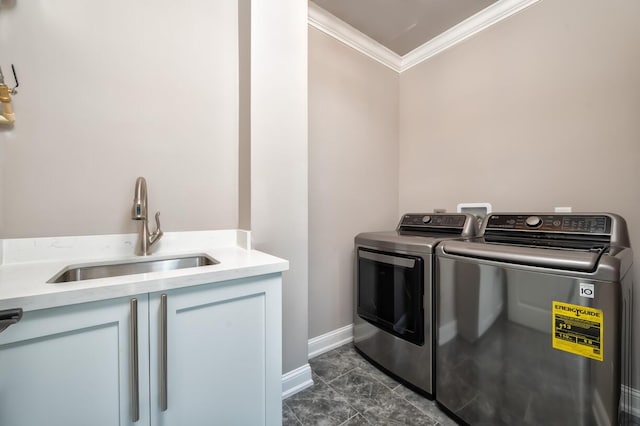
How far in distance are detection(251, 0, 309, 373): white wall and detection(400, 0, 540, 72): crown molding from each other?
1327mm

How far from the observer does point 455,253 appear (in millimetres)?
1331

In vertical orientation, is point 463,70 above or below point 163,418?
above

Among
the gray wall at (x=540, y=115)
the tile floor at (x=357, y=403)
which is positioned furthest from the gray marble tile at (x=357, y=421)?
the gray wall at (x=540, y=115)

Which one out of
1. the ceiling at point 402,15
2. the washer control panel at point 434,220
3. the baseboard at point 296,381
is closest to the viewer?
the baseboard at point 296,381

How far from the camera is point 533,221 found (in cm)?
143

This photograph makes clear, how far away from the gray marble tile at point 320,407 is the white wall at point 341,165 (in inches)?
17.8

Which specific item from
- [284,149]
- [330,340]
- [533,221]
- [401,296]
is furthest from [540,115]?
[330,340]

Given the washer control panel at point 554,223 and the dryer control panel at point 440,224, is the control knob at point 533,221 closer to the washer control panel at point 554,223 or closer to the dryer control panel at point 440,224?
the washer control panel at point 554,223

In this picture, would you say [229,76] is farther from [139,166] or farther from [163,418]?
[163,418]

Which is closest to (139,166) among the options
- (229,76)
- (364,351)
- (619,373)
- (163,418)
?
(229,76)

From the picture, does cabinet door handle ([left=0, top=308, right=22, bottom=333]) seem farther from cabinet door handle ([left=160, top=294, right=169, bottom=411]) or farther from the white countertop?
cabinet door handle ([left=160, top=294, right=169, bottom=411])

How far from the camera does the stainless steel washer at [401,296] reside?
4.85 ft

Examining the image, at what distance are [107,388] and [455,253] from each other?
149 cm

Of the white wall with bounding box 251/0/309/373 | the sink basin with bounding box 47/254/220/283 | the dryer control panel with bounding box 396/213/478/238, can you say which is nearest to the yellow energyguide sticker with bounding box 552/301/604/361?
the dryer control panel with bounding box 396/213/478/238
